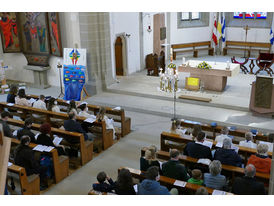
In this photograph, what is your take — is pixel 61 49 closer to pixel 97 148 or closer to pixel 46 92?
pixel 46 92

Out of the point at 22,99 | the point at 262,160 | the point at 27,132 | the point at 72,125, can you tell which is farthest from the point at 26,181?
the point at 262,160

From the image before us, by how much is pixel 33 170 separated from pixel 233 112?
645 centimetres

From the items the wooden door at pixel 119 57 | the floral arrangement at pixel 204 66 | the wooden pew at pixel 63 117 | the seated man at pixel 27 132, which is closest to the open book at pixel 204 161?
the wooden pew at pixel 63 117

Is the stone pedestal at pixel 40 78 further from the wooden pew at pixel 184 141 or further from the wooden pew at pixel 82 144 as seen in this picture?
the wooden pew at pixel 184 141

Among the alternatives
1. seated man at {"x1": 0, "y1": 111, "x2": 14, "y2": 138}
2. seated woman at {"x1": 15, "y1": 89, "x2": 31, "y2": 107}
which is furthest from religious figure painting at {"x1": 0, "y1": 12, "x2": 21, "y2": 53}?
seated man at {"x1": 0, "y1": 111, "x2": 14, "y2": 138}

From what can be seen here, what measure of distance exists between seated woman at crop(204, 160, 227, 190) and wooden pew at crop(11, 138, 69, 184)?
9.83 ft

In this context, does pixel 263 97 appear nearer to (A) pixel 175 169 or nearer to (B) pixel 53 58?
(A) pixel 175 169

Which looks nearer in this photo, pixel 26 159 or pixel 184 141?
pixel 26 159

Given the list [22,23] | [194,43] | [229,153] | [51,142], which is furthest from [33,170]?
[194,43]

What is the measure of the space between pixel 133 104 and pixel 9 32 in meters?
5.96

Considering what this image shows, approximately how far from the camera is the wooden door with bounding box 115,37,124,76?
13977mm

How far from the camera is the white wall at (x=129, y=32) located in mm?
13000

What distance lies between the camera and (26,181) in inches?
244

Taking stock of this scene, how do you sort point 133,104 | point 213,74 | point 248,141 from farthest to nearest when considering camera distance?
point 213,74 < point 133,104 < point 248,141
